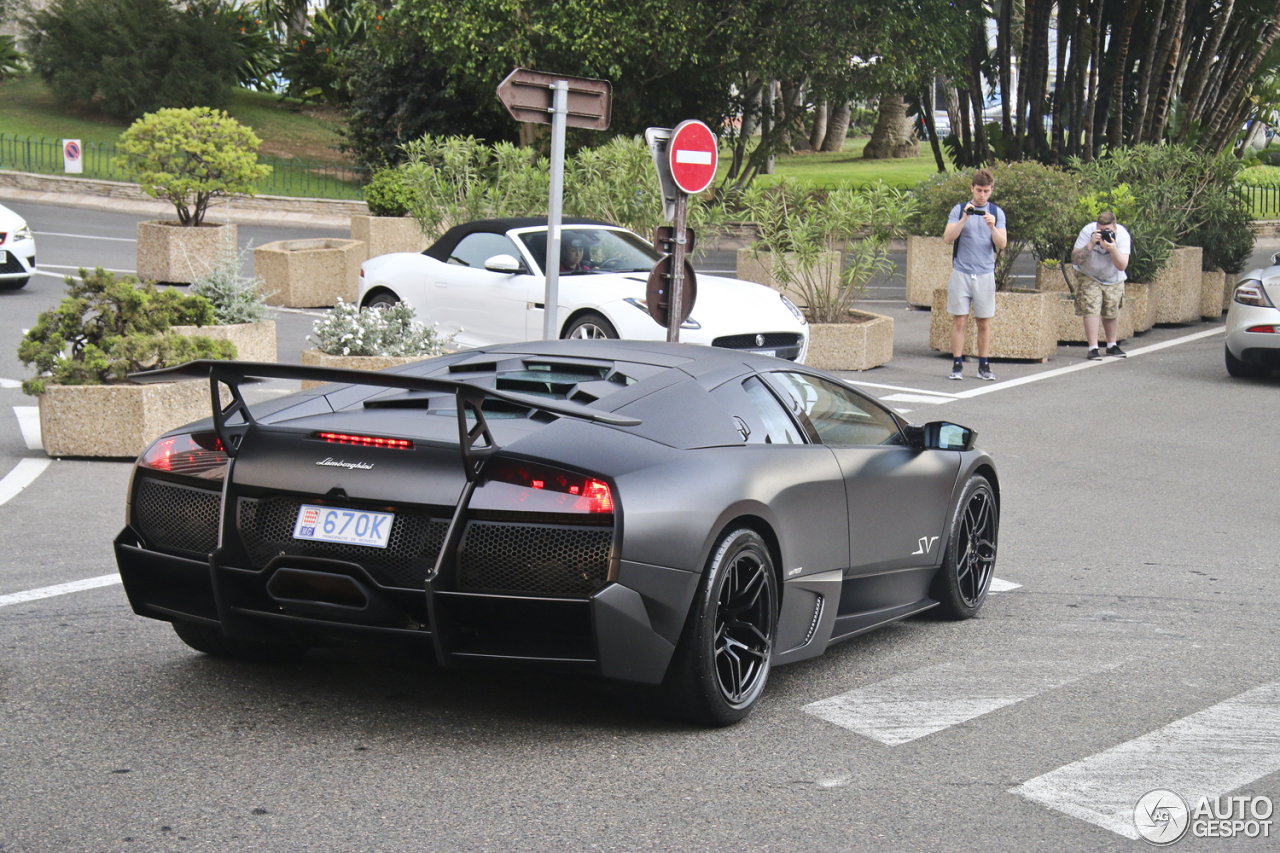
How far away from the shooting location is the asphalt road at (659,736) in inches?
152

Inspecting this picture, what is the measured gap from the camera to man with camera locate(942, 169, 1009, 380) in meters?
14.7

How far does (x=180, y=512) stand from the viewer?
15.6ft

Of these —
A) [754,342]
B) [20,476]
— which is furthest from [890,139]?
[20,476]

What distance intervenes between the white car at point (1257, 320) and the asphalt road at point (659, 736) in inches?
304

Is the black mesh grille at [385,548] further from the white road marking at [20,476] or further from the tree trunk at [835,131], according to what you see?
the tree trunk at [835,131]

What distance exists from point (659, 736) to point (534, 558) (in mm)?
835

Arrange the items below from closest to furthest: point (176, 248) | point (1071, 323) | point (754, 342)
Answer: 1. point (754, 342)
2. point (1071, 323)
3. point (176, 248)

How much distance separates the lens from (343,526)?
4426 mm

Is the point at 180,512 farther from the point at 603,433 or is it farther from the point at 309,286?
the point at 309,286

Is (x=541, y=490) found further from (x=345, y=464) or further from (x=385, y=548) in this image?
(x=345, y=464)

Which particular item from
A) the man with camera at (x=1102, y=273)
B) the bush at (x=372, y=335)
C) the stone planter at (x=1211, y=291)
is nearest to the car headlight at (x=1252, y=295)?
the man with camera at (x=1102, y=273)

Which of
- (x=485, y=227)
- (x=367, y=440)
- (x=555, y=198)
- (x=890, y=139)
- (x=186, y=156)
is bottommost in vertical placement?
(x=367, y=440)

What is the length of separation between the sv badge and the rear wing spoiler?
75.1 inches

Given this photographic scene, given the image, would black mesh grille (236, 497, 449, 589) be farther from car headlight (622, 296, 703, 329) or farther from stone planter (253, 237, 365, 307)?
stone planter (253, 237, 365, 307)
